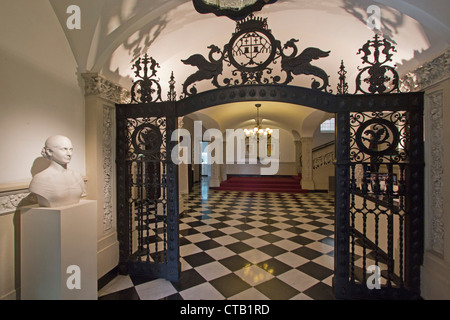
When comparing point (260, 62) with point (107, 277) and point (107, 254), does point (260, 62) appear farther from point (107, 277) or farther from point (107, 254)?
point (107, 277)

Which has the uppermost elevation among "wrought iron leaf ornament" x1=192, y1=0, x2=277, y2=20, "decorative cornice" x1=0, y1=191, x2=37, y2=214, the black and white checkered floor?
"wrought iron leaf ornament" x1=192, y1=0, x2=277, y2=20

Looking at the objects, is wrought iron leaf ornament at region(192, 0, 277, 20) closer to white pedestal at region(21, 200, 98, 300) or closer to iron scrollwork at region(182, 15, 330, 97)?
iron scrollwork at region(182, 15, 330, 97)

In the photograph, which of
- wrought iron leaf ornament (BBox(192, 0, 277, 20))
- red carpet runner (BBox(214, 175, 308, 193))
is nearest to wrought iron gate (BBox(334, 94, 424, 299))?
wrought iron leaf ornament (BBox(192, 0, 277, 20))

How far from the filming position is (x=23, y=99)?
199cm

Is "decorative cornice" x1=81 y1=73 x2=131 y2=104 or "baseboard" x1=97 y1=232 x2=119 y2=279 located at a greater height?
"decorative cornice" x1=81 y1=73 x2=131 y2=104

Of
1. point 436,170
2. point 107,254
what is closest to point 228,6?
point 436,170

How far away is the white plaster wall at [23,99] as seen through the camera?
6.10 feet

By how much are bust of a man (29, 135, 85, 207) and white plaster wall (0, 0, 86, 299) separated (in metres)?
0.26

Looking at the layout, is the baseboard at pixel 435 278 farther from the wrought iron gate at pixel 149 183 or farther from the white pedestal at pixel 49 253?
the white pedestal at pixel 49 253

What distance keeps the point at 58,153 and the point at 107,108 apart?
1.14 metres

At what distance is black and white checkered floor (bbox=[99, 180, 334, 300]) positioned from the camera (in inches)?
99.3

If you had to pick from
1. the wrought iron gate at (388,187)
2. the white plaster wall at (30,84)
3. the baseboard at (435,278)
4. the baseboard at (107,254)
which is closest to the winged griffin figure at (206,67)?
the white plaster wall at (30,84)

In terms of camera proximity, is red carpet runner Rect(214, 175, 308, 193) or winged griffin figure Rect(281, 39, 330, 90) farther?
red carpet runner Rect(214, 175, 308, 193)

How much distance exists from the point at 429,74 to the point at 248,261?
10.3 feet
